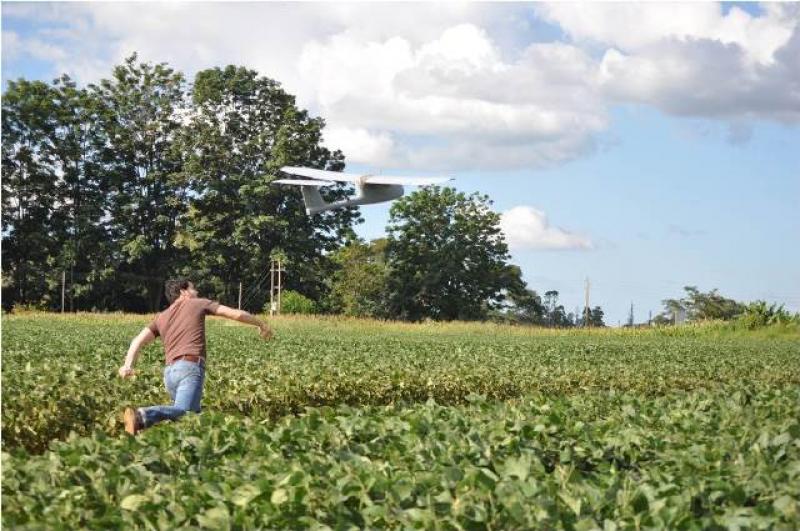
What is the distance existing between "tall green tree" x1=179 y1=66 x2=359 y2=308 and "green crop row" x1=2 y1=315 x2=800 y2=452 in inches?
1198

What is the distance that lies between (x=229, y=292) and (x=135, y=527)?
A: 170 ft

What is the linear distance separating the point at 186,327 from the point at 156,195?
49.2 m

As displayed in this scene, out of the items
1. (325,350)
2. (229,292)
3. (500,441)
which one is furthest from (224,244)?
(500,441)

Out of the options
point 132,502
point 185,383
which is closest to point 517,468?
point 132,502

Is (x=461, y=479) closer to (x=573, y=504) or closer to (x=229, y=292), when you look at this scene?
(x=573, y=504)

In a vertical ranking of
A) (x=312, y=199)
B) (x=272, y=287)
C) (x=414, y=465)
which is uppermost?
(x=312, y=199)

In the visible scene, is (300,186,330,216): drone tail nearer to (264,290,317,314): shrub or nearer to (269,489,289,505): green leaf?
(264,290,317,314): shrub

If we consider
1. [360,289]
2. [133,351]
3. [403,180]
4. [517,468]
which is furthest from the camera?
[360,289]

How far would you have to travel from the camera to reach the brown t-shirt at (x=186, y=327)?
1023 centimetres

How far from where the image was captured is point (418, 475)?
541cm

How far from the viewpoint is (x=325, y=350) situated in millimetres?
21094

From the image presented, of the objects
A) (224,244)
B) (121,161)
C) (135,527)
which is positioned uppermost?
(121,161)

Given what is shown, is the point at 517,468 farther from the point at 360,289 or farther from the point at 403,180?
the point at 360,289

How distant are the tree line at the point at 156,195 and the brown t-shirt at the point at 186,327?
4279 centimetres
